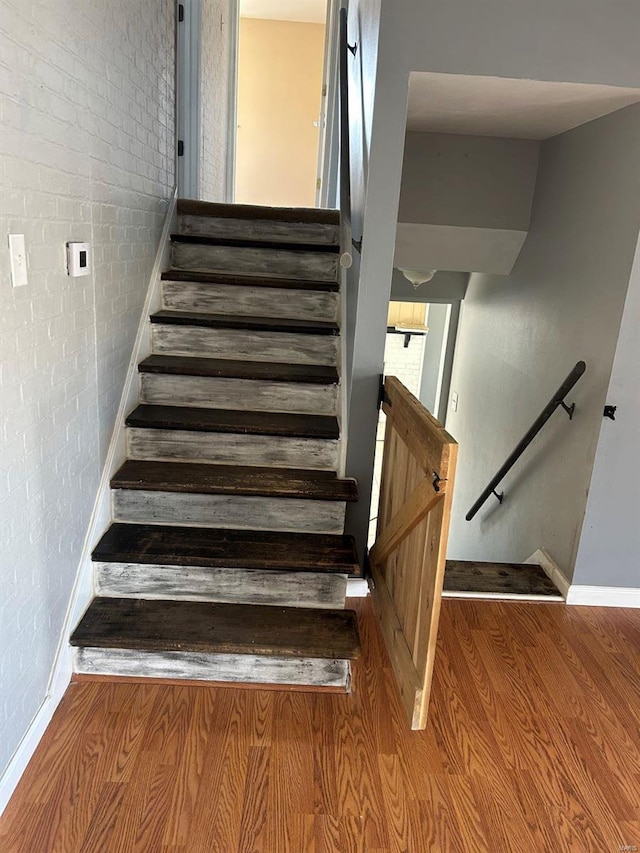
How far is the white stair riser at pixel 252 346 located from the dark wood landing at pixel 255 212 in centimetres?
86

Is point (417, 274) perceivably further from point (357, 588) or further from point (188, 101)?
point (357, 588)

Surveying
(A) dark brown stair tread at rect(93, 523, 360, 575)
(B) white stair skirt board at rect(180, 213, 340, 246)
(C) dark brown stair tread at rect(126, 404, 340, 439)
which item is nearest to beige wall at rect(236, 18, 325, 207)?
(B) white stair skirt board at rect(180, 213, 340, 246)

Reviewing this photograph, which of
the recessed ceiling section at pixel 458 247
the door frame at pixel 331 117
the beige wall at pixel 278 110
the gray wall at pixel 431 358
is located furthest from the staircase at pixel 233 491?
the gray wall at pixel 431 358

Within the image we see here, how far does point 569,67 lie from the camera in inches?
81.0

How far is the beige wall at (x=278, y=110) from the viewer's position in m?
5.98

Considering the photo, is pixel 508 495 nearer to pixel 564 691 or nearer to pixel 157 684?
pixel 564 691

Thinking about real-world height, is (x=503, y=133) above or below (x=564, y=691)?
above

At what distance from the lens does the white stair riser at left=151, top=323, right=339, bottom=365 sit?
9.43 feet

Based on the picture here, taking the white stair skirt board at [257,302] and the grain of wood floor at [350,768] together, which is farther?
the white stair skirt board at [257,302]

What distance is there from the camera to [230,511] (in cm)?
236

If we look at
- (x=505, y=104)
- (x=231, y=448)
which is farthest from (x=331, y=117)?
(x=231, y=448)

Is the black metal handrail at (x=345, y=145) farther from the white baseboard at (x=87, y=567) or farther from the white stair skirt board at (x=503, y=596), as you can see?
the white stair skirt board at (x=503, y=596)

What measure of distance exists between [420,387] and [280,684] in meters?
5.78

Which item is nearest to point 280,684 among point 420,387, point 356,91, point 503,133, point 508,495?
point 508,495
